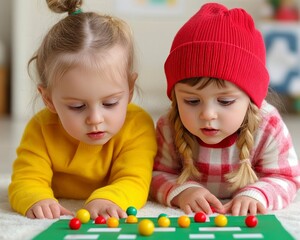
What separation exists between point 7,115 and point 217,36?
8.50ft

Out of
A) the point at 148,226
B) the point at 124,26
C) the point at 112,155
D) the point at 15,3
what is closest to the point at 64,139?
the point at 112,155

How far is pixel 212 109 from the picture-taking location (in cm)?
120

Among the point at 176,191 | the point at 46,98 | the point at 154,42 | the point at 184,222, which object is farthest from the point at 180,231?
the point at 154,42

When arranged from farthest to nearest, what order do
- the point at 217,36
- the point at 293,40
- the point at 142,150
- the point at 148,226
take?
the point at 293,40, the point at 142,150, the point at 217,36, the point at 148,226

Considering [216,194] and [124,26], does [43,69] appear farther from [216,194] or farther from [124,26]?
[216,194]

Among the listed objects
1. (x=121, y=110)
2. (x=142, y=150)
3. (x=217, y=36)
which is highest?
(x=217, y=36)

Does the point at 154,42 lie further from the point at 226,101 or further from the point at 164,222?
the point at 164,222

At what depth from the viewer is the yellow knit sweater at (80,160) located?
1.30 metres

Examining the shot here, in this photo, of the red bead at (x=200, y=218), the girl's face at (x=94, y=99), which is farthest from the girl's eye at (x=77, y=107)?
the red bead at (x=200, y=218)

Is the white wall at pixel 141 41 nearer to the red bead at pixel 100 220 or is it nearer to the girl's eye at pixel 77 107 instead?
the girl's eye at pixel 77 107

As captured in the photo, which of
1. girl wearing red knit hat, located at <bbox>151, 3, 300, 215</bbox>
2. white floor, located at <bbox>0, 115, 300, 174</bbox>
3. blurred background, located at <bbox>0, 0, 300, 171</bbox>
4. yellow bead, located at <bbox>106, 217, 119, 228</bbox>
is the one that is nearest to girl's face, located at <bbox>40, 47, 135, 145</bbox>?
girl wearing red knit hat, located at <bbox>151, 3, 300, 215</bbox>

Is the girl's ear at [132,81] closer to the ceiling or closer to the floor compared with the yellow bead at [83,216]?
closer to the ceiling

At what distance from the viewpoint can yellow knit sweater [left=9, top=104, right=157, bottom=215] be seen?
130cm

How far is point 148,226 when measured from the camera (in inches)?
40.5
